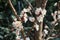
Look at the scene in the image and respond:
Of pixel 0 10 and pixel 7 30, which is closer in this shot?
pixel 7 30

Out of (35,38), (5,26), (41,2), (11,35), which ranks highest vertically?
(5,26)

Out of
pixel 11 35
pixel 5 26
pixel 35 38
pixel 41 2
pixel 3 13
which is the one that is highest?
pixel 3 13

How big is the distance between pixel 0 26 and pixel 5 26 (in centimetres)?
8

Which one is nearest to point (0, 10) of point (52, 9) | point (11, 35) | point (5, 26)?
point (5, 26)

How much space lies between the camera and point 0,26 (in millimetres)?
2787

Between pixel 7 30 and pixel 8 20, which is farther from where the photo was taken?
pixel 8 20

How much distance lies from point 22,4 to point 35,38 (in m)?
2.02

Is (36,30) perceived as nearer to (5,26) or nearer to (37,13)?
(37,13)

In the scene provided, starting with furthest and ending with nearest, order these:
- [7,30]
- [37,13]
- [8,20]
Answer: [8,20] < [7,30] < [37,13]

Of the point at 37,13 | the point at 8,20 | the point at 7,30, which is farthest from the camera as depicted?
the point at 8,20

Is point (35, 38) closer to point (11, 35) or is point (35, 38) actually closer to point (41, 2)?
point (41, 2)

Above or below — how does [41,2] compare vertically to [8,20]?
below

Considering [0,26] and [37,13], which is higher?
[0,26]

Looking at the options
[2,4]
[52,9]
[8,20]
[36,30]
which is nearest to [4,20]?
[8,20]
